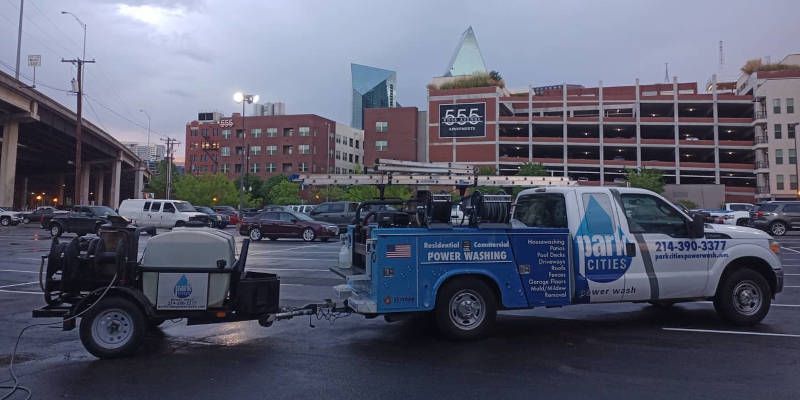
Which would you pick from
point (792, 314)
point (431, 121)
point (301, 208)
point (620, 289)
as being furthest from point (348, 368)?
point (431, 121)

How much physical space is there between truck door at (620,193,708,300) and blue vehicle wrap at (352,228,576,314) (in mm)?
1085

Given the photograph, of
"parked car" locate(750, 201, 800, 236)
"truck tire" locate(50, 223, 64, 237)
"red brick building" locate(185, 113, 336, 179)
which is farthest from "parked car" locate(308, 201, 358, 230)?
"red brick building" locate(185, 113, 336, 179)

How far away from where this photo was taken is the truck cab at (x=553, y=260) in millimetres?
6938

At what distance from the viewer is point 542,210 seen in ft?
26.8

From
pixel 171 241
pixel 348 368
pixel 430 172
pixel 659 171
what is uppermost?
pixel 659 171

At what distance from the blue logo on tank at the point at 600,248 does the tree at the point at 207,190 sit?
2638 inches

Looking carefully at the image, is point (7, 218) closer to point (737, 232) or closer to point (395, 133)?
point (737, 232)

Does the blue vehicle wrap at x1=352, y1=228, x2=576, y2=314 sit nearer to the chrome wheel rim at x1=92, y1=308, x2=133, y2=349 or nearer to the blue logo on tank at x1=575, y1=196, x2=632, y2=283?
the blue logo on tank at x1=575, y1=196, x2=632, y2=283

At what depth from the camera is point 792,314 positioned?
361 inches

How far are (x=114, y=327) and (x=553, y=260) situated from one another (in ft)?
17.8

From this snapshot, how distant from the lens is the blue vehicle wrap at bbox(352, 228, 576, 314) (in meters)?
6.86

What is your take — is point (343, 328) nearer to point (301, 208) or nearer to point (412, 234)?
point (412, 234)

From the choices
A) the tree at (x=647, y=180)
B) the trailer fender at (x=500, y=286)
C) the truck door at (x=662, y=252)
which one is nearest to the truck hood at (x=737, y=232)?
the truck door at (x=662, y=252)

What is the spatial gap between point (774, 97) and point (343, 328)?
8081 cm
